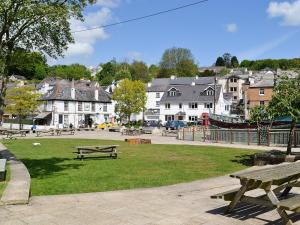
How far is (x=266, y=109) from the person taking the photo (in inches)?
737

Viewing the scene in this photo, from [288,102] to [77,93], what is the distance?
61.0 m

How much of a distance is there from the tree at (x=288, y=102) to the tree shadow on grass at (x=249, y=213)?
8.93m

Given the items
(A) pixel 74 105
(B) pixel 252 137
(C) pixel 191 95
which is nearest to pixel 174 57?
(C) pixel 191 95

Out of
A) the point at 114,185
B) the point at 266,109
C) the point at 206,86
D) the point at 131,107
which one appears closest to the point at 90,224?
the point at 114,185

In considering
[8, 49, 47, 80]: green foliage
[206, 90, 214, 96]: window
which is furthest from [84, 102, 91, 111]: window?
[8, 49, 47, 80]: green foliage

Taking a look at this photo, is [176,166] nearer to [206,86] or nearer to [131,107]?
[131,107]

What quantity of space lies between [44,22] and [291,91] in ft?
36.6

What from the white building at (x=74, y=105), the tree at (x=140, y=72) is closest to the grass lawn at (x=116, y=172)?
the white building at (x=74, y=105)

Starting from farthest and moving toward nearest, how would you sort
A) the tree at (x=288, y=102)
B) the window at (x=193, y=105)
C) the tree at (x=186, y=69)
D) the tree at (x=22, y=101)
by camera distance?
the tree at (x=186, y=69) < the window at (x=193, y=105) < the tree at (x=22, y=101) < the tree at (x=288, y=102)

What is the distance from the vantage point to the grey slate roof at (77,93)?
7244 centimetres

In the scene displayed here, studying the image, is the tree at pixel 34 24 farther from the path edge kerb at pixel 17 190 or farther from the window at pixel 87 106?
the window at pixel 87 106

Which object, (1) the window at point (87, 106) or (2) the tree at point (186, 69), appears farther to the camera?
(2) the tree at point (186, 69)

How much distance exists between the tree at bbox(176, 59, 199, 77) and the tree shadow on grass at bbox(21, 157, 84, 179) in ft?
387

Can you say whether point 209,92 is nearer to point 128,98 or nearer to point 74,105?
point 128,98
